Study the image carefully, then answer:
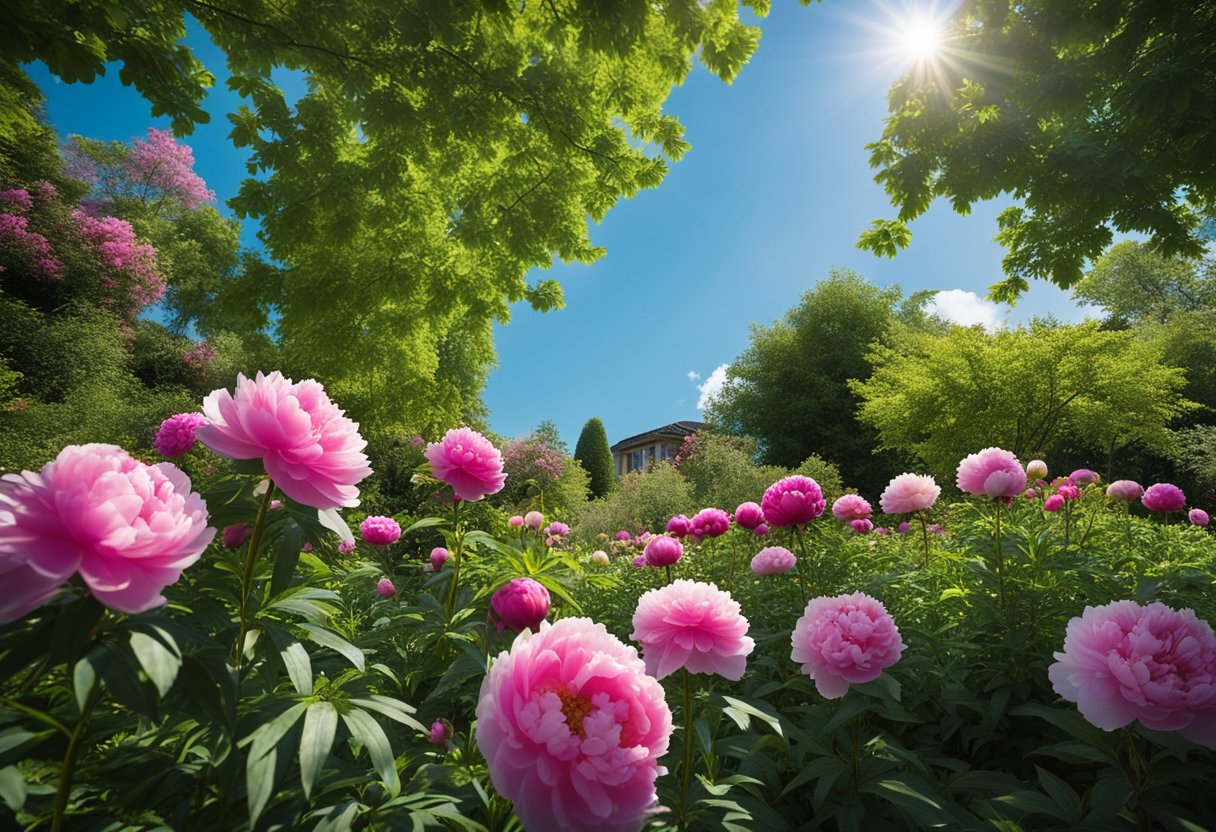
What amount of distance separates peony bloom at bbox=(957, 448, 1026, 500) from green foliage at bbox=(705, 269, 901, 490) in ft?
59.6

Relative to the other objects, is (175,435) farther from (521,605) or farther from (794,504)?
(794,504)

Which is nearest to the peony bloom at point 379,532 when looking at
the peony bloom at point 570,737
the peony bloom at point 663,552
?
the peony bloom at point 663,552

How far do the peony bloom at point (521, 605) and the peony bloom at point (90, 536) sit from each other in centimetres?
54

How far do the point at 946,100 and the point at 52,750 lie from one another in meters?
6.10

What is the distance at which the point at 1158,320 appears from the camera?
78.2 feet

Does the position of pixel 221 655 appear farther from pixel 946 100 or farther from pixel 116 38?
pixel 946 100

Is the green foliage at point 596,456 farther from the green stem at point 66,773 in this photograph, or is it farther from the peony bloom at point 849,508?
the green stem at point 66,773

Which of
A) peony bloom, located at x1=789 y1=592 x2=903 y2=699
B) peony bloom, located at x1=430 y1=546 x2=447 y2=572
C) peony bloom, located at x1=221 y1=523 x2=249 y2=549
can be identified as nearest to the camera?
peony bloom, located at x1=789 y1=592 x2=903 y2=699

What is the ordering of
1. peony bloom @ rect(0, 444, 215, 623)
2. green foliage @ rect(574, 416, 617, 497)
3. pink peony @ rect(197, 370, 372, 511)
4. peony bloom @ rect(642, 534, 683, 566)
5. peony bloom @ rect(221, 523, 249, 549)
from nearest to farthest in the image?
1. peony bloom @ rect(0, 444, 215, 623)
2. pink peony @ rect(197, 370, 372, 511)
3. peony bloom @ rect(221, 523, 249, 549)
4. peony bloom @ rect(642, 534, 683, 566)
5. green foliage @ rect(574, 416, 617, 497)

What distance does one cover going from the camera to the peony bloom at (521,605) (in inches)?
42.9

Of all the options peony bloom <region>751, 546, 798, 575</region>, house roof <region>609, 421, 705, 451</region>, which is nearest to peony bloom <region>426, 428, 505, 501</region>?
peony bloom <region>751, 546, 798, 575</region>

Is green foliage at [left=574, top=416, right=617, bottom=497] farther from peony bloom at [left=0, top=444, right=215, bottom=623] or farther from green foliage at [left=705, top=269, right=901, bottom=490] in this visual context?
peony bloom at [left=0, top=444, right=215, bottom=623]

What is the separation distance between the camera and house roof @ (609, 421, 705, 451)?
36.2m

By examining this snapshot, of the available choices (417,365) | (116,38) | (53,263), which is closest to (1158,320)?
(417,365)
